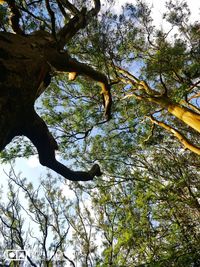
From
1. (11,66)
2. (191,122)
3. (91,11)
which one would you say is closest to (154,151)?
(191,122)

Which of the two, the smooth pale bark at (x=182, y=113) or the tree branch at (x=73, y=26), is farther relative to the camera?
the smooth pale bark at (x=182, y=113)

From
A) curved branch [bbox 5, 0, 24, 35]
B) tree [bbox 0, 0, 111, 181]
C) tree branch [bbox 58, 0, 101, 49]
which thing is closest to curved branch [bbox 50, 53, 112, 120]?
tree [bbox 0, 0, 111, 181]

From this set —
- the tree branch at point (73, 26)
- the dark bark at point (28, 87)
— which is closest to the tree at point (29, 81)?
the dark bark at point (28, 87)

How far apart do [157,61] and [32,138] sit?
18.9 ft

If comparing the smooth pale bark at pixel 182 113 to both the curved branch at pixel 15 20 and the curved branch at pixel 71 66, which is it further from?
the curved branch at pixel 15 20

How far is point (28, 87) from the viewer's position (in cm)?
239

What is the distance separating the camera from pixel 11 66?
2367 mm

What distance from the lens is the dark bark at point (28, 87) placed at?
2.09 meters

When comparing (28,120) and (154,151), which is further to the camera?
(154,151)

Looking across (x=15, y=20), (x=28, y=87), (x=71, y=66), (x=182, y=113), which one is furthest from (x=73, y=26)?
(x=28, y=87)

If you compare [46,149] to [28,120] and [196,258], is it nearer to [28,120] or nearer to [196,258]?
[28,120]

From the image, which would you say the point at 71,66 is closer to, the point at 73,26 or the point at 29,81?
the point at 29,81

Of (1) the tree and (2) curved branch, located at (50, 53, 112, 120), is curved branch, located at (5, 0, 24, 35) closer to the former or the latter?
(1) the tree

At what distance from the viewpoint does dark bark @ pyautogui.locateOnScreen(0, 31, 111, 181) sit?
2.09 m
